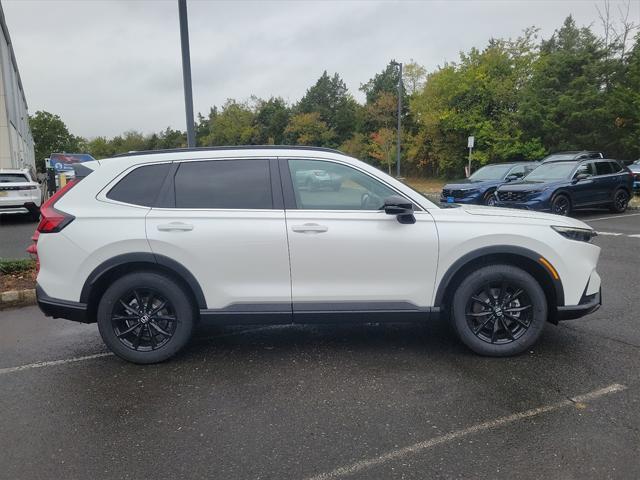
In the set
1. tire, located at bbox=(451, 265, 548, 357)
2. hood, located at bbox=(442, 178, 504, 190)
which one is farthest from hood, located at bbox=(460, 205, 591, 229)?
hood, located at bbox=(442, 178, 504, 190)

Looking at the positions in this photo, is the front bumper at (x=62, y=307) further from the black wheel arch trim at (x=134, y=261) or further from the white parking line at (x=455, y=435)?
the white parking line at (x=455, y=435)

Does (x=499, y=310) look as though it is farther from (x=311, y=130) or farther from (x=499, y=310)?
(x=311, y=130)

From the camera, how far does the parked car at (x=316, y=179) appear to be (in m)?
4.12

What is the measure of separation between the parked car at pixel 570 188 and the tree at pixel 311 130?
47.2 m

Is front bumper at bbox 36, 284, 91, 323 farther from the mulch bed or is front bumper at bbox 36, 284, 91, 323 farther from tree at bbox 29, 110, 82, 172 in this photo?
tree at bbox 29, 110, 82, 172

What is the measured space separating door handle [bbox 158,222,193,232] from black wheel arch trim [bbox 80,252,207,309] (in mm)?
220

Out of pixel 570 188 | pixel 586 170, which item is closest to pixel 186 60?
pixel 570 188

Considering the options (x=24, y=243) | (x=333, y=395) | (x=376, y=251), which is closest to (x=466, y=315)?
(x=376, y=251)

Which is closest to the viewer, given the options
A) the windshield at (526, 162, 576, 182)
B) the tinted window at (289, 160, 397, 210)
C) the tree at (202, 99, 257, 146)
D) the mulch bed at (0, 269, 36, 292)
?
the tinted window at (289, 160, 397, 210)

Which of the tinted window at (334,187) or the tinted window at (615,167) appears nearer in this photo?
the tinted window at (334,187)

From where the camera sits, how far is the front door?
3932 millimetres

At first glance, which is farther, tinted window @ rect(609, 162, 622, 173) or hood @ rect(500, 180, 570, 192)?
tinted window @ rect(609, 162, 622, 173)

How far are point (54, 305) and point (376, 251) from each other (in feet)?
8.74

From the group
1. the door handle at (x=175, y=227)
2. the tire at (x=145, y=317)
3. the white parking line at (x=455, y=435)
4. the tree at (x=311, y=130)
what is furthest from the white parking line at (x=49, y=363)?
the tree at (x=311, y=130)
